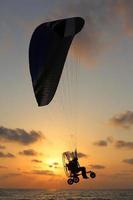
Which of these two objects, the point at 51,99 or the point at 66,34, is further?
the point at 51,99

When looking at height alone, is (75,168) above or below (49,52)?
below

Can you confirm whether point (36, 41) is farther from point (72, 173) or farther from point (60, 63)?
point (72, 173)

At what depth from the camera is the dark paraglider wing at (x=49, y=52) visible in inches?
1056

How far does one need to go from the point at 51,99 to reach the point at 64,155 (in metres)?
4.05

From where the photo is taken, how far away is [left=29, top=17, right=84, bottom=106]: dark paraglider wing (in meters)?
26.8

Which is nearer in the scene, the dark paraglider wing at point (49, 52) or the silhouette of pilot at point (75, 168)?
the dark paraglider wing at point (49, 52)

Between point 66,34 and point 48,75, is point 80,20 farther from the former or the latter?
point 48,75

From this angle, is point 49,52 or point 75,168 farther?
point 75,168

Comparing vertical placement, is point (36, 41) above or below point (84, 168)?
above

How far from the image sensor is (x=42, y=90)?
27438mm

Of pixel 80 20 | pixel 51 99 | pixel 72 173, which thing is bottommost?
pixel 72 173

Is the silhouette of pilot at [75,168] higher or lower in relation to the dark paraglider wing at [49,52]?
lower

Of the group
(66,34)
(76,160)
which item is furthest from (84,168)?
(66,34)

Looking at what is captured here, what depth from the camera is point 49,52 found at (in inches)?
1064
